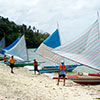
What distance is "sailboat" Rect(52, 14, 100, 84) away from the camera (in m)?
9.34

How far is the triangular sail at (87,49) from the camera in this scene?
30.6 ft

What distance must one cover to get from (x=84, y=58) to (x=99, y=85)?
3.12 meters

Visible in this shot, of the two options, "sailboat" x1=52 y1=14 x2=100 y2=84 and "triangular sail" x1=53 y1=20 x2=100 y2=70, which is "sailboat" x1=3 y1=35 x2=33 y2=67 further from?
"triangular sail" x1=53 y1=20 x2=100 y2=70

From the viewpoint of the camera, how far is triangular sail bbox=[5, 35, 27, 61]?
66.7 feet

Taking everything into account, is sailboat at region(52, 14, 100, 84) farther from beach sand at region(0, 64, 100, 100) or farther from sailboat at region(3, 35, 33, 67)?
sailboat at region(3, 35, 33, 67)

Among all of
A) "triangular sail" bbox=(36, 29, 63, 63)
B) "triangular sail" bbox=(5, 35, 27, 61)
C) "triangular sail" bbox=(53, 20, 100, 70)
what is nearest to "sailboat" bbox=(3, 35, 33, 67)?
"triangular sail" bbox=(5, 35, 27, 61)

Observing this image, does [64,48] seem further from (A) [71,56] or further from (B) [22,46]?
(B) [22,46]

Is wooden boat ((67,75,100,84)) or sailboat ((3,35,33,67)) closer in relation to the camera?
wooden boat ((67,75,100,84))

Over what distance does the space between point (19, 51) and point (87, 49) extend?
482 inches

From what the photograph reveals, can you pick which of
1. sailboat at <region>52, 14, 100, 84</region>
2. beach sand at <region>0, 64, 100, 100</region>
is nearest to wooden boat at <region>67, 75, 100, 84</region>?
beach sand at <region>0, 64, 100, 100</region>

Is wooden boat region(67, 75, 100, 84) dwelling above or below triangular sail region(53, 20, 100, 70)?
below

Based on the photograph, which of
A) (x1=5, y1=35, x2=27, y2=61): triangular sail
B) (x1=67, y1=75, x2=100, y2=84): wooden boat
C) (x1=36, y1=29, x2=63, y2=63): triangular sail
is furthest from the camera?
(x1=5, y1=35, x2=27, y2=61): triangular sail

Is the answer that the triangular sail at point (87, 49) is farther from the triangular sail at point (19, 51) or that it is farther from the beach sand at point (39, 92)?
the triangular sail at point (19, 51)

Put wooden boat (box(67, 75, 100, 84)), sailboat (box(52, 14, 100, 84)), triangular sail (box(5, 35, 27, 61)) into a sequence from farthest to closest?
triangular sail (box(5, 35, 27, 61))
wooden boat (box(67, 75, 100, 84))
sailboat (box(52, 14, 100, 84))
